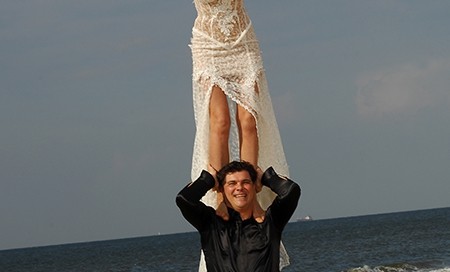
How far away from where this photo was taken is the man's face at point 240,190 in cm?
691

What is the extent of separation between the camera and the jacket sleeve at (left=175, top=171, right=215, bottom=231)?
267 inches

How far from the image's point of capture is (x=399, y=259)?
45.9 m

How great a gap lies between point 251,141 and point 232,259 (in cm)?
147

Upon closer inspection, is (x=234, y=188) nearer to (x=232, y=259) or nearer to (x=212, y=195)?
(x=232, y=259)

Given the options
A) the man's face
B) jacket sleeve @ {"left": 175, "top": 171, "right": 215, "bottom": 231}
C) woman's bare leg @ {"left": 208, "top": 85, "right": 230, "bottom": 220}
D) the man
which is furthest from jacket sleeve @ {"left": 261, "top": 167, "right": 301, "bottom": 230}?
woman's bare leg @ {"left": 208, "top": 85, "right": 230, "bottom": 220}

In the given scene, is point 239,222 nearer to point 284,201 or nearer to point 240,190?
point 240,190

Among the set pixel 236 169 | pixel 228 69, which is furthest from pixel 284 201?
pixel 228 69

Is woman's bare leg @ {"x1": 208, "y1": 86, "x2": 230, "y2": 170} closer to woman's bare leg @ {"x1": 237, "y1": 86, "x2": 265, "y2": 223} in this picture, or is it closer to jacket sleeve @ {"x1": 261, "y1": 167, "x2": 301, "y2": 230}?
woman's bare leg @ {"x1": 237, "y1": 86, "x2": 265, "y2": 223}

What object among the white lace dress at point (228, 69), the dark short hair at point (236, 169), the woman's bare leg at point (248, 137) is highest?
the white lace dress at point (228, 69)

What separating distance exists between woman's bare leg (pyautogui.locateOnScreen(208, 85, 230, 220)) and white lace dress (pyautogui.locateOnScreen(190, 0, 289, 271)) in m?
0.05

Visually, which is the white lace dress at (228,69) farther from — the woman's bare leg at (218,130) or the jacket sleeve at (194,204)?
the jacket sleeve at (194,204)

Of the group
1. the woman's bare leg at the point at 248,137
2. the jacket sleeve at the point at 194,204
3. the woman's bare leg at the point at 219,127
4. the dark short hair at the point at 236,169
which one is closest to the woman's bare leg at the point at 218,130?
the woman's bare leg at the point at 219,127

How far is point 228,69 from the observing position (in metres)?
8.02

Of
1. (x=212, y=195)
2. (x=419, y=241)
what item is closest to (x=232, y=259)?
(x=212, y=195)
